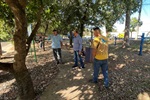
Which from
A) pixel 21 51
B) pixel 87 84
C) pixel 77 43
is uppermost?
pixel 77 43

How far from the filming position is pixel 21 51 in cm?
398

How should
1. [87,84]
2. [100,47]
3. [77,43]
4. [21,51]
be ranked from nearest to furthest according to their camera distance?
[21,51] < [100,47] < [87,84] < [77,43]

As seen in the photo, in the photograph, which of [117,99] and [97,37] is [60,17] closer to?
[97,37]

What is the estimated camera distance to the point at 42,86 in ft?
17.0

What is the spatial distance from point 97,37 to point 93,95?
63.6 inches

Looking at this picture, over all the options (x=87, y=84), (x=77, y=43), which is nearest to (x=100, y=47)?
(x=87, y=84)

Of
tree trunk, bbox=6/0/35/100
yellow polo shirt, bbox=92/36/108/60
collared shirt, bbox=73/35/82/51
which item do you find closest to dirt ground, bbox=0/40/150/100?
tree trunk, bbox=6/0/35/100

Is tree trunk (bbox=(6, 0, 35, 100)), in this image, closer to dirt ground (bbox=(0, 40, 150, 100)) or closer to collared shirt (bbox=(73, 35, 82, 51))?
dirt ground (bbox=(0, 40, 150, 100))

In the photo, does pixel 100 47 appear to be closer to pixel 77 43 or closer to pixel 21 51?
pixel 77 43

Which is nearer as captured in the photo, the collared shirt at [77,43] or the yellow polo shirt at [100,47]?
the yellow polo shirt at [100,47]

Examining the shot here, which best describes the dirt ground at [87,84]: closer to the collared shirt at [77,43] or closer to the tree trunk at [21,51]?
the tree trunk at [21,51]

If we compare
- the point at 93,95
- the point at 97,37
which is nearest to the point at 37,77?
the point at 93,95

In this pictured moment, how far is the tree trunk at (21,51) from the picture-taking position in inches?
135

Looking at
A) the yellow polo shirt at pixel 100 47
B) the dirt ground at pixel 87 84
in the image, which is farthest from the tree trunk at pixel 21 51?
the yellow polo shirt at pixel 100 47
